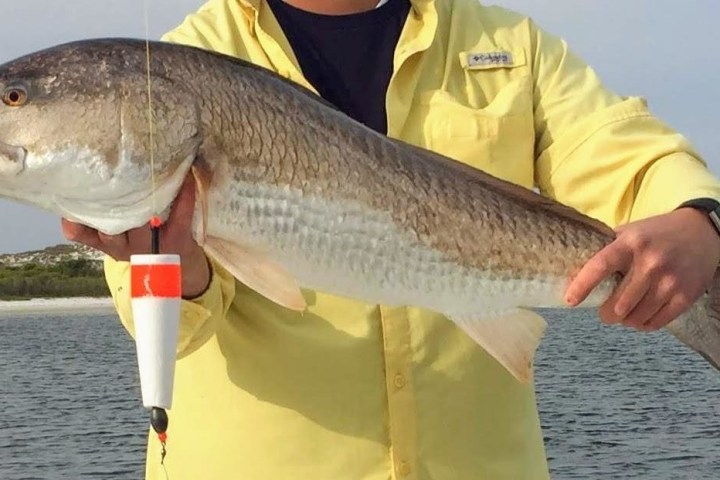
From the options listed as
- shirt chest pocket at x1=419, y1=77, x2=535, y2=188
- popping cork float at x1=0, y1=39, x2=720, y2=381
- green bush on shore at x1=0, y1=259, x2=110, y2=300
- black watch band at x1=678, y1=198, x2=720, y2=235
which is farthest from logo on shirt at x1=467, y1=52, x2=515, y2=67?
green bush on shore at x1=0, y1=259, x2=110, y2=300

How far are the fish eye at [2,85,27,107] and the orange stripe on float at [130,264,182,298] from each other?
0.54 meters

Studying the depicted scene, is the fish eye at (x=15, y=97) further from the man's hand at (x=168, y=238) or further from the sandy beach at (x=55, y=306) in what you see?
the sandy beach at (x=55, y=306)

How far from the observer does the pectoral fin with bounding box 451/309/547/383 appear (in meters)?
3.21

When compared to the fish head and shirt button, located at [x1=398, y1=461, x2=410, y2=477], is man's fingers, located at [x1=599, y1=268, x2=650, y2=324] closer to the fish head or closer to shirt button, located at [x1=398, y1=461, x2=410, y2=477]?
shirt button, located at [x1=398, y1=461, x2=410, y2=477]

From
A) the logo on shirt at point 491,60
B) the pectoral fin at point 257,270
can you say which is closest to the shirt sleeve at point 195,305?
the pectoral fin at point 257,270

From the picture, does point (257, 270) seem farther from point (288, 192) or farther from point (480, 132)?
point (480, 132)

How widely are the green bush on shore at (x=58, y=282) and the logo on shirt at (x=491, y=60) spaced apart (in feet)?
221

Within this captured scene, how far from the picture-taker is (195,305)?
310cm

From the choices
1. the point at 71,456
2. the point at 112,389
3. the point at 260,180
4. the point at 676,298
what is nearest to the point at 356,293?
the point at 260,180

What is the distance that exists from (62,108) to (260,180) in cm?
56

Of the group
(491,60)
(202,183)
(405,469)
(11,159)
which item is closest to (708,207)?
(491,60)

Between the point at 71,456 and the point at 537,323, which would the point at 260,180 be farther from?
the point at 71,456

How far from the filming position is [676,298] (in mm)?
3062

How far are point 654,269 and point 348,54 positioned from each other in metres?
1.31
